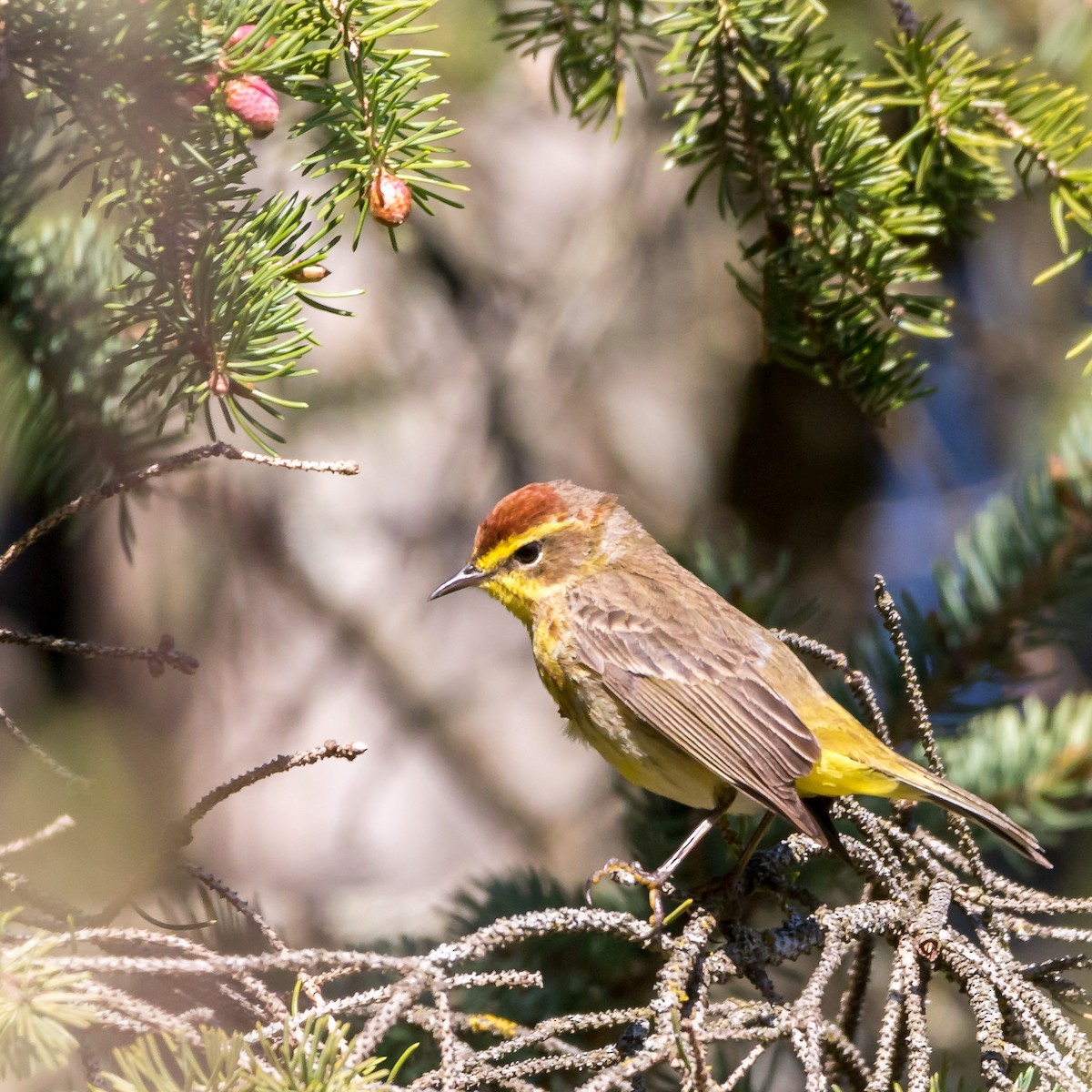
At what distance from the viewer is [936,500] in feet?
20.6

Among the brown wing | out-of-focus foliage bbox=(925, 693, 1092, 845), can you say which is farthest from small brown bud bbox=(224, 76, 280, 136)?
out-of-focus foliage bbox=(925, 693, 1092, 845)

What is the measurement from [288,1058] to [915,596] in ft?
8.17

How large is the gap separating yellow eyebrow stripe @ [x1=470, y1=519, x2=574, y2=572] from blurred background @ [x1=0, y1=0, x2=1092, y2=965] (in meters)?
1.40

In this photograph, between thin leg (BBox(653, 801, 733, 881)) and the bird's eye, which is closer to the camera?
thin leg (BBox(653, 801, 733, 881))

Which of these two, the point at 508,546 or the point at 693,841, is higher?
the point at 508,546

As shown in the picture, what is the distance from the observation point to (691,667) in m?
3.31

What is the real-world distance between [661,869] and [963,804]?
773 mm

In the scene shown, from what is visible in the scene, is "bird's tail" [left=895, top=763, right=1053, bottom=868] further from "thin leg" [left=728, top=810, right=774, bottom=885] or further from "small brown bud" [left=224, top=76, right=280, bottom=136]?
"small brown bud" [left=224, top=76, right=280, bottom=136]

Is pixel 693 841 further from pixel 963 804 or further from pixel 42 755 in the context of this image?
pixel 42 755

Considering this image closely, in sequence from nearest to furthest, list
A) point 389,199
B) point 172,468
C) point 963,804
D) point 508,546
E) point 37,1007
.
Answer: point 37,1007 → point 172,468 → point 389,199 → point 963,804 → point 508,546

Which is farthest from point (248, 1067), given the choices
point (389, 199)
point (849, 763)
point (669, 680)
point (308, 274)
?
point (669, 680)

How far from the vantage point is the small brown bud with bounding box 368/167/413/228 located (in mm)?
1927

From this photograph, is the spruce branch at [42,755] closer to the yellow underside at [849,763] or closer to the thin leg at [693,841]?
the thin leg at [693,841]

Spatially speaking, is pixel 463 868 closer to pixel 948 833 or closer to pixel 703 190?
pixel 948 833
